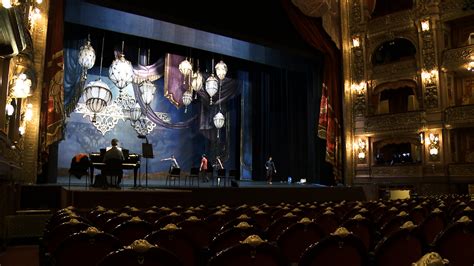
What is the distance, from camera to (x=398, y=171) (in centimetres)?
1633

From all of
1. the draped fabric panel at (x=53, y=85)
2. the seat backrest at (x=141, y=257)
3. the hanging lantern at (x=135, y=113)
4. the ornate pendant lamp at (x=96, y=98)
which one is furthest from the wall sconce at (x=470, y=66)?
the seat backrest at (x=141, y=257)

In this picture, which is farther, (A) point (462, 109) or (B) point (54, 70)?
(A) point (462, 109)

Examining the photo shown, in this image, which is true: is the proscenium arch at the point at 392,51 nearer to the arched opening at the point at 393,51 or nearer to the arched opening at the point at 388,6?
the arched opening at the point at 393,51

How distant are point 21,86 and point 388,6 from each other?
15.4m

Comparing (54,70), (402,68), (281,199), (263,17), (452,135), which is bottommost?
(281,199)

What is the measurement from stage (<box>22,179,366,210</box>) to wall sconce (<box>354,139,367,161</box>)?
392 centimetres

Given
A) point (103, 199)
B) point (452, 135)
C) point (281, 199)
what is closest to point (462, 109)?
point (452, 135)

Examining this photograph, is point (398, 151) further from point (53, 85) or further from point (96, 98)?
point (53, 85)

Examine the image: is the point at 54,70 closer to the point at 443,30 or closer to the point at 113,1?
the point at 113,1

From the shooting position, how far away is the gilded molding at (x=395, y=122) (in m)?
16.0

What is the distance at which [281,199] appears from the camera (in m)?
10.5

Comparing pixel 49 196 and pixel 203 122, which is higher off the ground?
pixel 203 122

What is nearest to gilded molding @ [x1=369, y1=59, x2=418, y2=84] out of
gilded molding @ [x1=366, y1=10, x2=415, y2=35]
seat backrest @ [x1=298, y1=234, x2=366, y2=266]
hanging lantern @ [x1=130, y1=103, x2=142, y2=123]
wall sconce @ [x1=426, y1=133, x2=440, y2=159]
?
gilded molding @ [x1=366, y1=10, x2=415, y2=35]

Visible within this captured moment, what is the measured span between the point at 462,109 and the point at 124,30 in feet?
39.7
